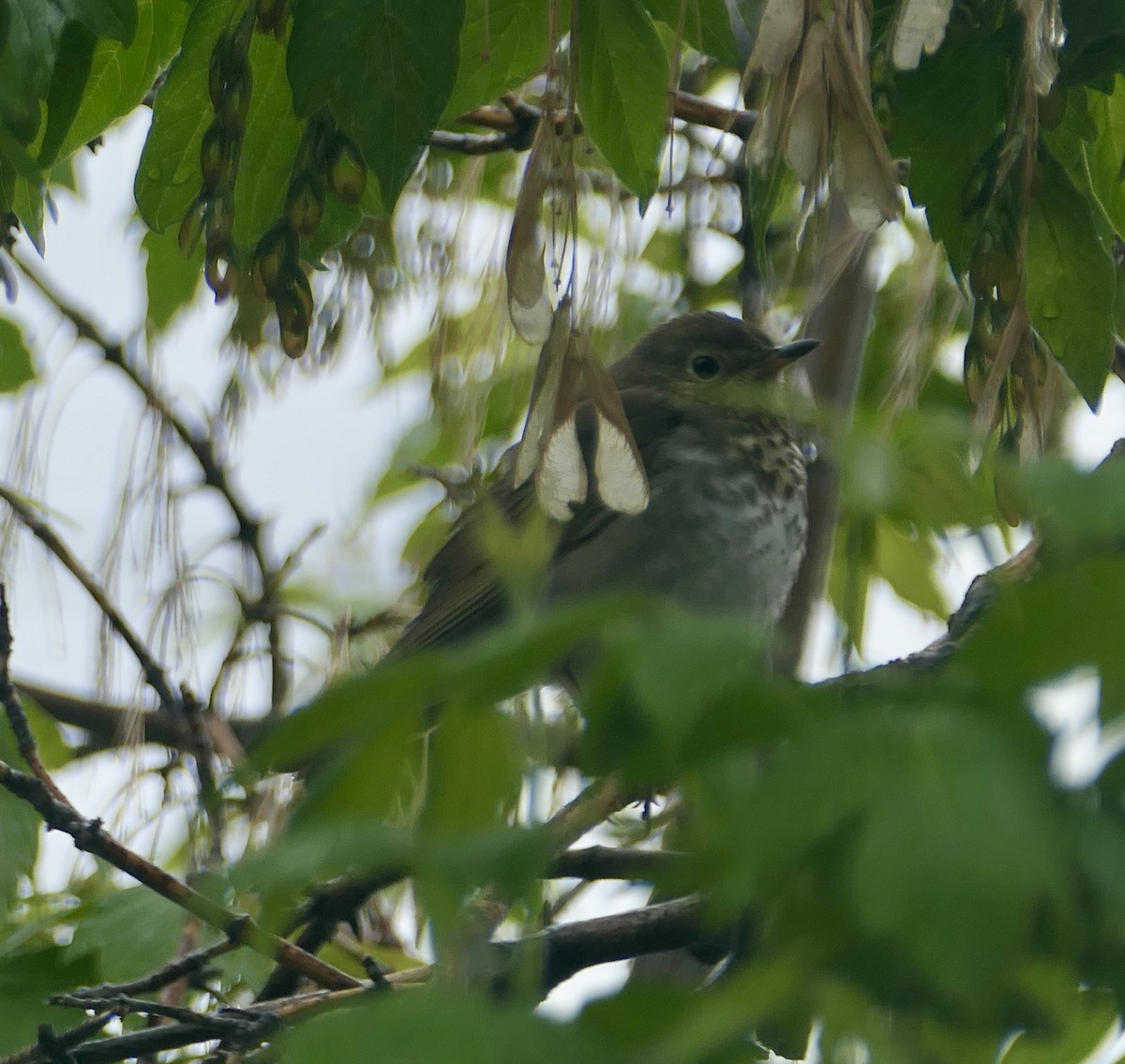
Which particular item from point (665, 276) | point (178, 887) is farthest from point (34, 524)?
point (665, 276)

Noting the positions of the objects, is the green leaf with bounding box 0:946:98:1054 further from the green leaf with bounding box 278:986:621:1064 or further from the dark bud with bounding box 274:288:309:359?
the green leaf with bounding box 278:986:621:1064

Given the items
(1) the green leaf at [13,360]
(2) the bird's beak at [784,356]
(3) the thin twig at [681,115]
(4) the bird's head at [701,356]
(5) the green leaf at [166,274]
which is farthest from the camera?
(4) the bird's head at [701,356]

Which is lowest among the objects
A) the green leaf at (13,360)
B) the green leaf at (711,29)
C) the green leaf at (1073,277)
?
the green leaf at (1073,277)

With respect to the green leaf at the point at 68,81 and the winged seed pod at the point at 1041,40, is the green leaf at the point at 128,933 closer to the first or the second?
the green leaf at the point at 68,81

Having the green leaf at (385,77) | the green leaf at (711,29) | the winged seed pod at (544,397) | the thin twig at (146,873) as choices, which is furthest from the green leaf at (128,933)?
the green leaf at (711,29)

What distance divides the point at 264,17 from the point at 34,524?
1.37m

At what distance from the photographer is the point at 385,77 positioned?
5.22 feet

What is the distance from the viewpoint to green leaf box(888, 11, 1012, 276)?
1771mm

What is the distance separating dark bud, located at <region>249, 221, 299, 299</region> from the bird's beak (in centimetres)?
198

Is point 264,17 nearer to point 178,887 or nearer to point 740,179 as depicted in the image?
point 178,887

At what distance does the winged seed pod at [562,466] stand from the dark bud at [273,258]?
354 mm

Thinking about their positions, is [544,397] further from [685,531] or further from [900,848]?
[685,531]

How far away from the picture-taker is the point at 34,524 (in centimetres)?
277

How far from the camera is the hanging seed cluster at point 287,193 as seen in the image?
1619 mm
